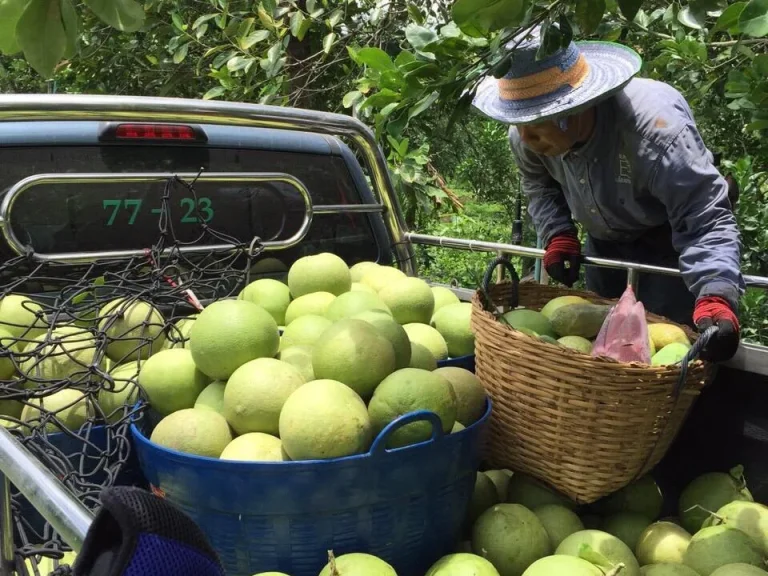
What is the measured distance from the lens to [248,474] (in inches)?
56.0

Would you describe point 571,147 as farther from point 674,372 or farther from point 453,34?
point 674,372

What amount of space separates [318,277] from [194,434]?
872 millimetres

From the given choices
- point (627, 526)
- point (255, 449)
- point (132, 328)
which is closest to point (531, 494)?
point (627, 526)

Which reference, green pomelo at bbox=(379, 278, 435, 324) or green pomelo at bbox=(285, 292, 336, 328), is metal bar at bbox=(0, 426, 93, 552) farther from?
green pomelo at bbox=(379, 278, 435, 324)

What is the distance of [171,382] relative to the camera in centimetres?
181

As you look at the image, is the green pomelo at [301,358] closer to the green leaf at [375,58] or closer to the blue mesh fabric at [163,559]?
the green leaf at [375,58]

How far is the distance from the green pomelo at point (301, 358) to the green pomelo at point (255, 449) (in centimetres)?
23

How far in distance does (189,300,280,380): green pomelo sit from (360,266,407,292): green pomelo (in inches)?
28.5

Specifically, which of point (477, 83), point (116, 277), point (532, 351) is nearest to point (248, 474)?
point (532, 351)

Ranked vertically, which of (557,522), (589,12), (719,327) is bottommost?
(557,522)

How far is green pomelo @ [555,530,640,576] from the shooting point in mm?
1623

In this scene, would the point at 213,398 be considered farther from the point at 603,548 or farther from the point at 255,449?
the point at 603,548

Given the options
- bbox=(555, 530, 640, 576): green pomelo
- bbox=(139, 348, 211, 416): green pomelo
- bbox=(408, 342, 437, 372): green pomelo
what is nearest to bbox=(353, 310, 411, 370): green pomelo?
bbox=(408, 342, 437, 372): green pomelo

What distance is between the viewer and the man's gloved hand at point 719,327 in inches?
73.1
